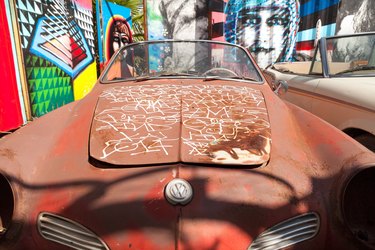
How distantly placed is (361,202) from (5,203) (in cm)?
179

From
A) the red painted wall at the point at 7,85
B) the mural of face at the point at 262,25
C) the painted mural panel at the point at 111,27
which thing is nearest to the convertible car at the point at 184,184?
the red painted wall at the point at 7,85

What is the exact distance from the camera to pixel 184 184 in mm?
1619

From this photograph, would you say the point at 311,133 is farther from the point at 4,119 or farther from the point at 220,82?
the point at 4,119

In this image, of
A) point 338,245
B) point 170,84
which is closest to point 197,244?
point 338,245

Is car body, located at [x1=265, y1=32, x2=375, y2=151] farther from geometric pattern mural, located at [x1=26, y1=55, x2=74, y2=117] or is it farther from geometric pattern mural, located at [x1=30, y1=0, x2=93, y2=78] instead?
geometric pattern mural, located at [x1=30, y1=0, x2=93, y2=78]

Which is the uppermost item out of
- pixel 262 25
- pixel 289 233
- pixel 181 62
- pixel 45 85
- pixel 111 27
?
pixel 262 25

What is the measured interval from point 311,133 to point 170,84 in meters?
1.28

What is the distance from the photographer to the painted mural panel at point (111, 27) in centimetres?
814

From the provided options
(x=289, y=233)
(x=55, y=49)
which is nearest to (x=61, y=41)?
(x=55, y=49)

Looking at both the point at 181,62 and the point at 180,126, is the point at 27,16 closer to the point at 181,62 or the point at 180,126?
the point at 181,62

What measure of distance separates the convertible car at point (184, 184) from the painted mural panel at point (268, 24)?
990 cm

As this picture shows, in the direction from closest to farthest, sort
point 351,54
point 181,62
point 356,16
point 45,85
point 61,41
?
point 181,62 → point 351,54 → point 45,85 → point 61,41 → point 356,16

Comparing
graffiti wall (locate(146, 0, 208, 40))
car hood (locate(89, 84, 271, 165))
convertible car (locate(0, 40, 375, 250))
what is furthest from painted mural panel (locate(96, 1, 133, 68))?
convertible car (locate(0, 40, 375, 250))

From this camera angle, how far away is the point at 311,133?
2189 mm
